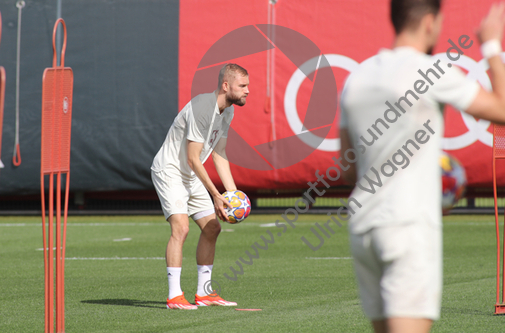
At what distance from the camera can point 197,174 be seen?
20.6 feet

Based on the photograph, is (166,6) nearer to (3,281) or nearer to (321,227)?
(321,227)

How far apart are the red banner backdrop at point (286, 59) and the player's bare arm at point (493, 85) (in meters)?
11.2

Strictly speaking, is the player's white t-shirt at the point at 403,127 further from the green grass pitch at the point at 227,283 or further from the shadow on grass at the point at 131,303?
the shadow on grass at the point at 131,303

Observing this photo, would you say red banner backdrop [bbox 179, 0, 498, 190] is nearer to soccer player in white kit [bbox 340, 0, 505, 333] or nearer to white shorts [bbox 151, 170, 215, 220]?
white shorts [bbox 151, 170, 215, 220]

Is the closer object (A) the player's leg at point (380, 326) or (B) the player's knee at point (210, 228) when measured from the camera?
(A) the player's leg at point (380, 326)

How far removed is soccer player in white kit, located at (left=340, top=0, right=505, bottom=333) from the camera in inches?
92.1

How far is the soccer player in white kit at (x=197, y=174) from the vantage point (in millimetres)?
6316

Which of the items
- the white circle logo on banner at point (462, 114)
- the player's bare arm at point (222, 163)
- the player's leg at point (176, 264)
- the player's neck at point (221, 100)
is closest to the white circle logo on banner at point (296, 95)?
the white circle logo on banner at point (462, 114)

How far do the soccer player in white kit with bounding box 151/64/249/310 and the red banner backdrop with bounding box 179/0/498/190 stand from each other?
23.0 feet

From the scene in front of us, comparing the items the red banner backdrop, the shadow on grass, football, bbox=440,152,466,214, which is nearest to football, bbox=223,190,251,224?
the shadow on grass

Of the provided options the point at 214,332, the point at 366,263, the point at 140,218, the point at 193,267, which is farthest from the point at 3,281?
the point at 140,218

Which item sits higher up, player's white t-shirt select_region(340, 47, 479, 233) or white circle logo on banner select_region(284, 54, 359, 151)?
white circle logo on banner select_region(284, 54, 359, 151)

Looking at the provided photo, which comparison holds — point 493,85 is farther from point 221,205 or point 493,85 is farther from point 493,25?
point 221,205

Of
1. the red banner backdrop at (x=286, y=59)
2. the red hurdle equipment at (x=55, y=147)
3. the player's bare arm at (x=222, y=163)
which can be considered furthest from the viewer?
the red banner backdrop at (x=286, y=59)
